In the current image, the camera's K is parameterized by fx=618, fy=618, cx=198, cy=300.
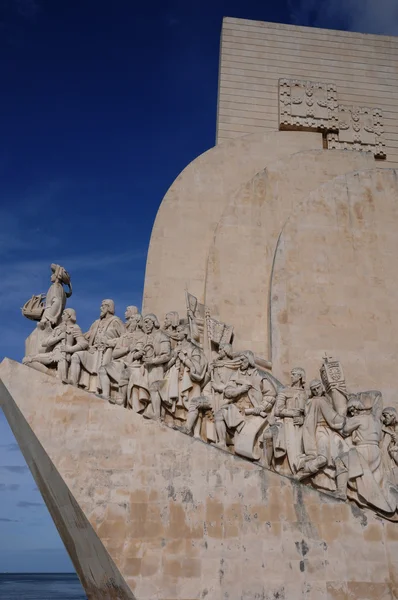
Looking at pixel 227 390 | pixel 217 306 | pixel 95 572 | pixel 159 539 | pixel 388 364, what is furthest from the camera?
pixel 217 306

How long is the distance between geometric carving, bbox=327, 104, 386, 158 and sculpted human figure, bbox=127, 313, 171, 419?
6.25m

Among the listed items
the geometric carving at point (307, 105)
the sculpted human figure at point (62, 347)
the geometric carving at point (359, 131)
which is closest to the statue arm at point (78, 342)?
the sculpted human figure at point (62, 347)

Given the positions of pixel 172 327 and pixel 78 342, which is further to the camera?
pixel 172 327

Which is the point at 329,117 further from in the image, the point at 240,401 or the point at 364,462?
the point at 364,462

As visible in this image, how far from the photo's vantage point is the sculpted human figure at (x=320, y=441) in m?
6.85

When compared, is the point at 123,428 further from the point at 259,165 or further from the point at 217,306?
the point at 259,165

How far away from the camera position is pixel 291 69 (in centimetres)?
1284

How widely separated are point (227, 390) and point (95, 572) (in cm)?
252

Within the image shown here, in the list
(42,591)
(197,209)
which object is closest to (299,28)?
(197,209)

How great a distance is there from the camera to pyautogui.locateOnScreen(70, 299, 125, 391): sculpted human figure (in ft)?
25.8

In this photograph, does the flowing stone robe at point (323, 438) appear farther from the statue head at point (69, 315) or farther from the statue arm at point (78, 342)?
the statue head at point (69, 315)

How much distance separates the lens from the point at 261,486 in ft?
21.5

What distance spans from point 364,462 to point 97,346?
12.0 ft

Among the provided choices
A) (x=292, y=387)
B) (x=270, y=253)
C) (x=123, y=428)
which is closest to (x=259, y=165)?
(x=270, y=253)
